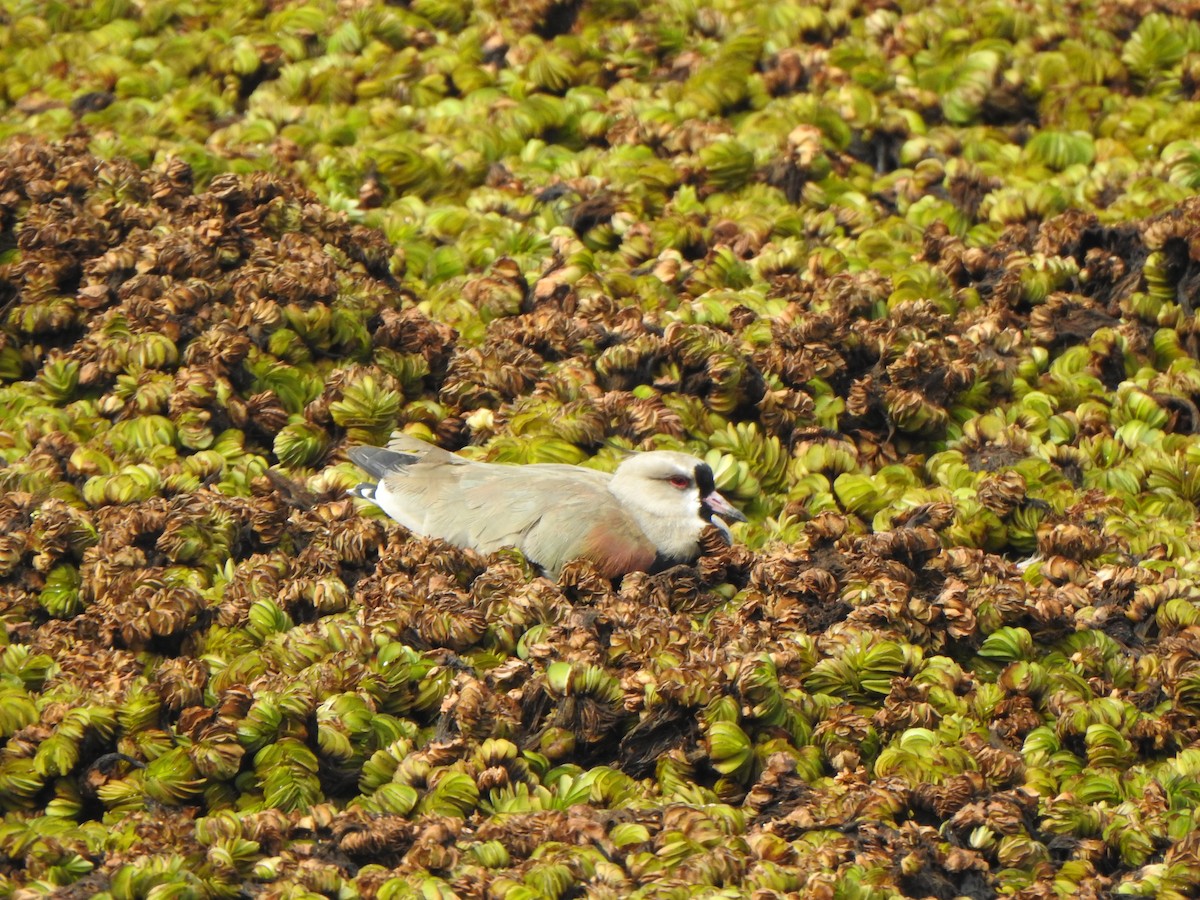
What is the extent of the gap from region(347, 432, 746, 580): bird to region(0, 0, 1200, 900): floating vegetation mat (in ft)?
0.62

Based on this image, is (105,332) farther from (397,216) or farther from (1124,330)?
(1124,330)

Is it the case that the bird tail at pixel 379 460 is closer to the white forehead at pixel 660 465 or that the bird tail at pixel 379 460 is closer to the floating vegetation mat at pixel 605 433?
the floating vegetation mat at pixel 605 433

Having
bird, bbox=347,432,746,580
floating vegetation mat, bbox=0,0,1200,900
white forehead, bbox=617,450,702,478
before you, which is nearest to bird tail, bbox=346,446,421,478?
bird, bbox=347,432,746,580

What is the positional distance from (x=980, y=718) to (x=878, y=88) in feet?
18.8

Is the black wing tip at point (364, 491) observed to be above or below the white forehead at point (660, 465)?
below

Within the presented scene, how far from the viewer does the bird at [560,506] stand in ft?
21.7

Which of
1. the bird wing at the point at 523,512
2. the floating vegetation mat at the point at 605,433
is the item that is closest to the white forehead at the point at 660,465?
the bird wing at the point at 523,512

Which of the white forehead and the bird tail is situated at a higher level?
the white forehead

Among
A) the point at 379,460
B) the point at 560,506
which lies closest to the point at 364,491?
the point at 379,460

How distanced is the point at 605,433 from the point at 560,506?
86 centimetres

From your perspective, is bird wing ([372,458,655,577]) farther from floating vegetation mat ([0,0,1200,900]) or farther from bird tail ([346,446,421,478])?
floating vegetation mat ([0,0,1200,900])

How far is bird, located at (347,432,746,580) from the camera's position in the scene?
21.7ft

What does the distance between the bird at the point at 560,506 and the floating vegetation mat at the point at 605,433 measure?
19 cm

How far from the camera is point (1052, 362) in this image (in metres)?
8.17
